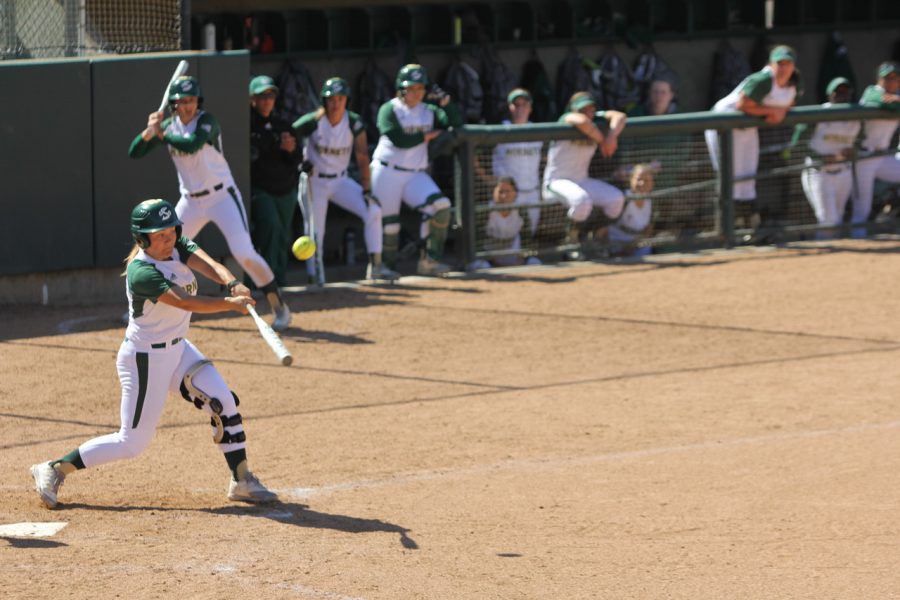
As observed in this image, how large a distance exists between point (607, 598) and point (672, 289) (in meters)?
7.45

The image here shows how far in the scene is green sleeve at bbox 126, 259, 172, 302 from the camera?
688cm

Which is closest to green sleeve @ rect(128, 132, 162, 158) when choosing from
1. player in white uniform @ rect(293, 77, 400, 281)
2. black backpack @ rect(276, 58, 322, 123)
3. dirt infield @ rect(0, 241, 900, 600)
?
dirt infield @ rect(0, 241, 900, 600)

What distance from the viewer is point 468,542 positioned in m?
6.79

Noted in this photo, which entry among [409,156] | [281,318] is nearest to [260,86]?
[409,156]

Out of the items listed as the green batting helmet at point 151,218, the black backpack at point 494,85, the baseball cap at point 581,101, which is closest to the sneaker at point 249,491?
the green batting helmet at point 151,218

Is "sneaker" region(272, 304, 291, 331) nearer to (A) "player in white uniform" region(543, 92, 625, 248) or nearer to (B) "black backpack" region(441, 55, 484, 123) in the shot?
(A) "player in white uniform" region(543, 92, 625, 248)

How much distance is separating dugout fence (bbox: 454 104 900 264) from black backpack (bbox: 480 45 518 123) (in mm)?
2660

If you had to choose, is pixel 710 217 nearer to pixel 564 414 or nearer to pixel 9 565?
pixel 564 414

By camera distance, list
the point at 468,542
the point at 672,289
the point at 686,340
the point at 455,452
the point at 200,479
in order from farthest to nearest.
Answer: the point at 672,289, the point at 686,340, the point at 455,452, the point at 200,479, the point at 468,542

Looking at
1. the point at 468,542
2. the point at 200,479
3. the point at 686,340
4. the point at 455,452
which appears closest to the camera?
the point at 468,542

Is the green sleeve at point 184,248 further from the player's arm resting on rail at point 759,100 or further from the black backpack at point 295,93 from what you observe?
the player's arm resting on rail at point 759,100

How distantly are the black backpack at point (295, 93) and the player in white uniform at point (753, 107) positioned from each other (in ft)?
13.5

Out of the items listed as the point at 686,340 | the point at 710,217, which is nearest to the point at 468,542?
the point at 686,340

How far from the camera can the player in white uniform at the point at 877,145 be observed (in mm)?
15234
